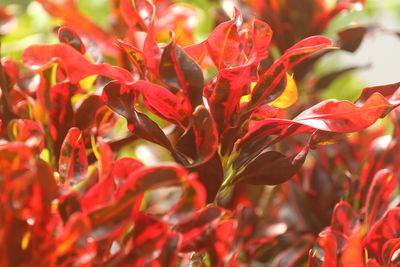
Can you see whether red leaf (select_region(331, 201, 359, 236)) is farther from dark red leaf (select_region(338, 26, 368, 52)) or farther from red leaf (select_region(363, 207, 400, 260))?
dark red leaf (select_region(338, 26, 368, 52))

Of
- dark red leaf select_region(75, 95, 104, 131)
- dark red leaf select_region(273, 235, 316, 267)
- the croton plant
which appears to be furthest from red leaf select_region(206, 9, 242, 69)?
dark red leaf select_region(273, 235, 316, 267)

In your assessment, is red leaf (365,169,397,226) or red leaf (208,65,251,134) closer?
red leaf (208,65,251,134)

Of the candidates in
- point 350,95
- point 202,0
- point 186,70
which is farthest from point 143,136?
point 350,95

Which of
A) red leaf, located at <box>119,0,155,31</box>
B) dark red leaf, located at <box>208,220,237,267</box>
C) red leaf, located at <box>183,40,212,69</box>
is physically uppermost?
red leaf, located at <box>119,0,155,31</box>

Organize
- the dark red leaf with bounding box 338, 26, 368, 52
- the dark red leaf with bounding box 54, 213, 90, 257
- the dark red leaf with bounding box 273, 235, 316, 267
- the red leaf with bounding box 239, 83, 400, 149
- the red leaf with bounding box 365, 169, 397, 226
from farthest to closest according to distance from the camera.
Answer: the dark red leaf with bounding box 338, 26, 368, 52 → the dark red leaf with bounding box 273, 235, 316, 267 → the red leaf with bounding box 365, 169, 397, 226 → the red leaf with bounding box 239, 83, 400, 149 → the dark red leaf with bounding box 54, 213, 90, 257

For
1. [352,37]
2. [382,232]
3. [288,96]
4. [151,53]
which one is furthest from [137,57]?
[352,37]
